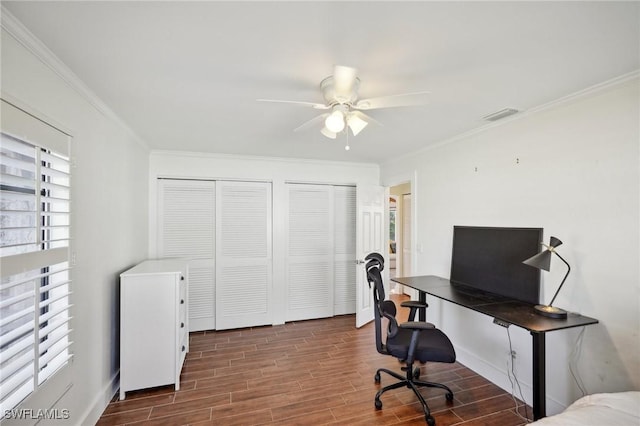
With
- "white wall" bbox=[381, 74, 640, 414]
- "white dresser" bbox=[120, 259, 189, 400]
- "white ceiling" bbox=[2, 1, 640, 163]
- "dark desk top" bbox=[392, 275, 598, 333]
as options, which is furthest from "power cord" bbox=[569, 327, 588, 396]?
"white dresser" bbox=[120, 259, 189, 400]

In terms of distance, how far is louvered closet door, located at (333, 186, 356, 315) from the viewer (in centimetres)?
468

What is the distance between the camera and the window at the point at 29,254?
1.28 meters

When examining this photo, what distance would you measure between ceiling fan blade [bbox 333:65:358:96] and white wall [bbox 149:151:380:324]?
2.67 metres

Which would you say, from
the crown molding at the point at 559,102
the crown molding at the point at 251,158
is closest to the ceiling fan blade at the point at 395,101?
the crown molding at the point at 559,102

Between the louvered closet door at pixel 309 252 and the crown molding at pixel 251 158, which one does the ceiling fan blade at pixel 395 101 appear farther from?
the louvered closet door at pixel 309 252

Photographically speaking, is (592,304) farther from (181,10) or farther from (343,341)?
(181,10)

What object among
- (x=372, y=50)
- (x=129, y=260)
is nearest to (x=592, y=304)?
(x=372, y=50)

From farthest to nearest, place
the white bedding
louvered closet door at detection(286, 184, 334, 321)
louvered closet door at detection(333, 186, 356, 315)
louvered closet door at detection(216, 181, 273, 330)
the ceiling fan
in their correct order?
louvered closet door at detection(333, 186, 356, 315) < louvered closet door at detection(286, 184, 334, 321) < louvered closet door at detection(216, 181, 273, 330) < the ceiling fan < the white bedding

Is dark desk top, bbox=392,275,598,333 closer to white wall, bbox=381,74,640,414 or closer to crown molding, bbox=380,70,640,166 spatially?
white wall, bbox=381,74,640,414

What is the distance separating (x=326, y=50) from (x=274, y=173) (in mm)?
2850

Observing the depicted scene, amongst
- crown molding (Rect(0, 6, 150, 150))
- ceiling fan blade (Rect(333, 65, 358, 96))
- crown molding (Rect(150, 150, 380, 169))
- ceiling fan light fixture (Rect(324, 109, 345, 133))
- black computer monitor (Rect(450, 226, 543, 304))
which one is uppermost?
crown molding (Rect(0, 6, 150, 150))

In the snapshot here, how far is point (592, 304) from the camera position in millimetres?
2039

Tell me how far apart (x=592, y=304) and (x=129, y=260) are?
3931 mm

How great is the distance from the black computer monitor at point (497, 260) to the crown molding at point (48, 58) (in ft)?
11.1
